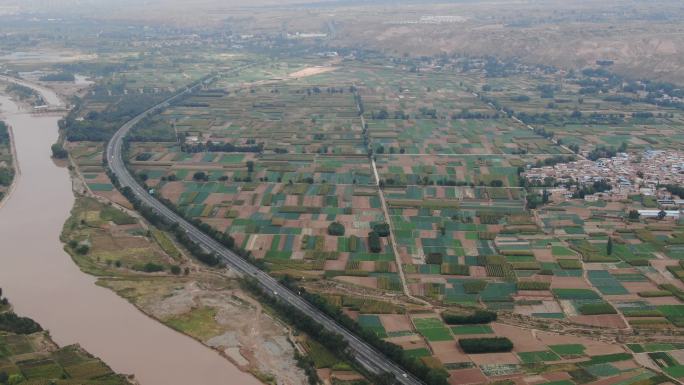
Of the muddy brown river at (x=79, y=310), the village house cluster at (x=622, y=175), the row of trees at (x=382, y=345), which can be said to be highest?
the village house cluster at (x=622, y=175)

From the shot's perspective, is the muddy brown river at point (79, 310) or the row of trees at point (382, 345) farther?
the muddy brown river at point (79, 310)

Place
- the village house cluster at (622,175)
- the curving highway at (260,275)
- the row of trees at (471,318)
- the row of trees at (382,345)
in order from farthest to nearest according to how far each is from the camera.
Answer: the village house cluster at (622,175) < the row of trees at (471,318) < the curving highway at (260,275) < the row of trees at (382,345)

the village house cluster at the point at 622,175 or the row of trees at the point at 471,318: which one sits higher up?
the village house cluster at the point at 622,175

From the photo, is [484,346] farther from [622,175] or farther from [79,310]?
[622,175]

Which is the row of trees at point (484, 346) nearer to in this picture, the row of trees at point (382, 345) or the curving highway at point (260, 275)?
the row of trees at point (382, 345)

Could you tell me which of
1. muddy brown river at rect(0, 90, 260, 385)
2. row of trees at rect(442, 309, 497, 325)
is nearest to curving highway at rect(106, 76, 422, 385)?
row of trees at rect(442, 309, 497, 325)

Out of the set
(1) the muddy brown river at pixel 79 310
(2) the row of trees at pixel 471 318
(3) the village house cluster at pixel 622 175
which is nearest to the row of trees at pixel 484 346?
(2) the row of trees at pixel 471 318
